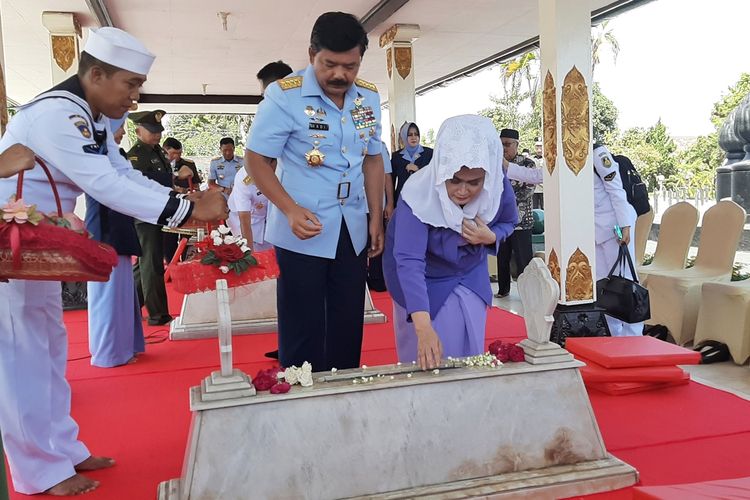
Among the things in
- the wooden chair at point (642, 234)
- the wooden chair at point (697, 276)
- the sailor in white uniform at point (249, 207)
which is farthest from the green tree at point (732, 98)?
the sailor in white uniform at point (249, 207)

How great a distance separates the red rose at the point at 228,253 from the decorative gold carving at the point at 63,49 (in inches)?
177

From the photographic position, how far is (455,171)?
6.14 ft

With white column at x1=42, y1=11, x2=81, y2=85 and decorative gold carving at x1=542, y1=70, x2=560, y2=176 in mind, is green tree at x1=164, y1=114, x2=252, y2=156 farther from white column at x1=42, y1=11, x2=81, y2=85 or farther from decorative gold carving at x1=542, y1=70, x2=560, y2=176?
decorative gold carving at x1=542, y1=70, x2=560, y2=176

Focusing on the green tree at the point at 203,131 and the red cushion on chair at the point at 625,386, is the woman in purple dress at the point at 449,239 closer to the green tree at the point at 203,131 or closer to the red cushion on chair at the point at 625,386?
the red cushion on chair at the point at 625,386

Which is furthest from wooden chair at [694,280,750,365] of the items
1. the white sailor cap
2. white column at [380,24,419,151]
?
white column at [380,24,419,151]

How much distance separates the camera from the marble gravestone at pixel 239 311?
4398 millimetres

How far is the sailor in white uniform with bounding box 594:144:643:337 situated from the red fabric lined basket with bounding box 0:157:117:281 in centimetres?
331

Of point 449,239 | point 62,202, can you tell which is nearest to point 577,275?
point 449,239

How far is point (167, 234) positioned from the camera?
25.3 ft

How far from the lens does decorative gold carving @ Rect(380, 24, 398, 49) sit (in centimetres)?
765

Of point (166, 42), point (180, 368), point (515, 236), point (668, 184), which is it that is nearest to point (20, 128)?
point (180, 368)

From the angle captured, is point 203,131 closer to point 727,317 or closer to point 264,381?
point 727,317

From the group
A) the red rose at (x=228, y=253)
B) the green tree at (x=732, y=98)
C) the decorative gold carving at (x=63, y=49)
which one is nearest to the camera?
the red rose at (x=228, y=253)

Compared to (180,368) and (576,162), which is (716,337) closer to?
(576,162)
